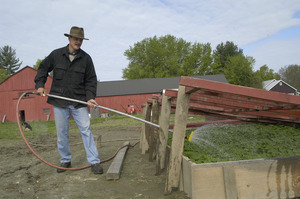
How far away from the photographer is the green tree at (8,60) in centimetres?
7411

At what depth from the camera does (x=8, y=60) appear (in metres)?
74.6

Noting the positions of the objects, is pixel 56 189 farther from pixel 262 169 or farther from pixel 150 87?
pixel 150 87

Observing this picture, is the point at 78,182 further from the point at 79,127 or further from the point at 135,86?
the point at 135,86

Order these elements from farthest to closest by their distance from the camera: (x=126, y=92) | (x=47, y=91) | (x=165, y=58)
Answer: (x=165, y=58) → (x=126, y=92) → (x=47, y=91)

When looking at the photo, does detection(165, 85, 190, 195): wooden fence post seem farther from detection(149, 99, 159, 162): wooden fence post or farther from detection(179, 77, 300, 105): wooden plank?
detection(149, 99, 159, 162): wooden fence post

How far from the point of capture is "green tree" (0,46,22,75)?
243ft

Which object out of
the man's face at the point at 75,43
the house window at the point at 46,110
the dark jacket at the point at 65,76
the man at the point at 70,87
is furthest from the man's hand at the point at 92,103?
the house window at the point at 46,110

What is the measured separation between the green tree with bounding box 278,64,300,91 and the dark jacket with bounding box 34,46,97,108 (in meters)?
71.2

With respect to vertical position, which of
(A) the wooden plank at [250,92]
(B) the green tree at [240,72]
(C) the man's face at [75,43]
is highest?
(B) the green tree at [240,72]

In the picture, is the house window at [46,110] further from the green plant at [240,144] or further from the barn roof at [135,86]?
the green plant at [240,144]

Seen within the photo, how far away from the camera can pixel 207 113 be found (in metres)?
5.46

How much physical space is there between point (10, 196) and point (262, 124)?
18.0ft

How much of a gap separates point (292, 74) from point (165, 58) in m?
35.7

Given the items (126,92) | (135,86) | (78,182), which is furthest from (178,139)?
(135,86)
